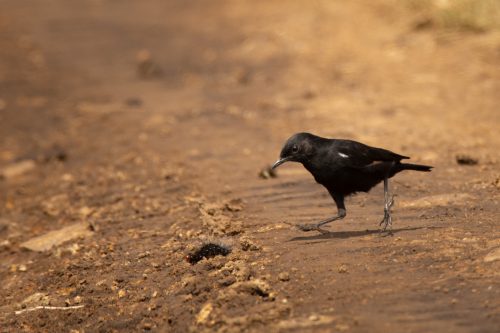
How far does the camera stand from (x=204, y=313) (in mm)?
4684

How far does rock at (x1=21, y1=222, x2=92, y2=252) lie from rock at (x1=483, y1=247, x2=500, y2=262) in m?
3.65

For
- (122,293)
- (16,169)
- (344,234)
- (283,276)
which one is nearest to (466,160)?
(344,234)

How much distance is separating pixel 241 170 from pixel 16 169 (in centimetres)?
360

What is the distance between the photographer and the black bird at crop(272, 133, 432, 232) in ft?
17.6

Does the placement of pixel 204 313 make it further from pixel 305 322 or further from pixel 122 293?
pixel 122 293

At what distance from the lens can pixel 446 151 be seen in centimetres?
825

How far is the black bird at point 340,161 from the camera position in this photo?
5.37m

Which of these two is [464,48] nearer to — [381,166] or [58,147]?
[58,147]

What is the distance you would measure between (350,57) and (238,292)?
29.2 ft

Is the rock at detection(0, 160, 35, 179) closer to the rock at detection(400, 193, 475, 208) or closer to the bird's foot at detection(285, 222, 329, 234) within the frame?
the bird's foot at detection(285, 222, 329, 234)

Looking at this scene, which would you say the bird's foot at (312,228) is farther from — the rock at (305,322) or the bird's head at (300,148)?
the rock at (305,322)

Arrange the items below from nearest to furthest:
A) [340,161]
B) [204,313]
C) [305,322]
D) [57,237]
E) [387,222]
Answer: [305,322], [204,313], [340,161], [387,222], [57,237]

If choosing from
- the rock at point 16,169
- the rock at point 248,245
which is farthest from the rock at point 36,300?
the rock at point 16,169

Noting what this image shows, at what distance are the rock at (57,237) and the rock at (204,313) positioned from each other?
261 cm
